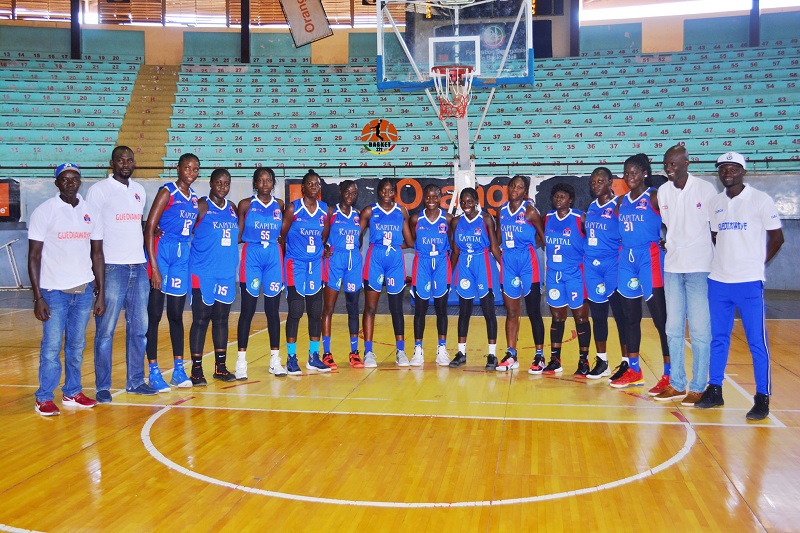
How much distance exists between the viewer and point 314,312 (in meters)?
7.41

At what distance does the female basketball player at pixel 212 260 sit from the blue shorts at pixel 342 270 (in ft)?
3.79

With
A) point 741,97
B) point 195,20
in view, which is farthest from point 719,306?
point 195,20

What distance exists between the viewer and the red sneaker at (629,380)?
6672 mm

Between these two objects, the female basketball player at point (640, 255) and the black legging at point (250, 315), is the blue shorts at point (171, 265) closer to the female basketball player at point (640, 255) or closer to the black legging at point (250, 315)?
the black legging at point (250, 315)

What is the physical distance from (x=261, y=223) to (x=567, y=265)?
2.97m

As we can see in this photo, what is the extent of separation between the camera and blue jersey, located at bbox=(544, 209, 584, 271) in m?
7.12

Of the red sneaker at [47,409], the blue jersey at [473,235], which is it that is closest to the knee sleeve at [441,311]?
the blue jersey at [473,235]

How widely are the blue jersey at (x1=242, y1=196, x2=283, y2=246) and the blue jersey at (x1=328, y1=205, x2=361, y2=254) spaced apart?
2.34 feet

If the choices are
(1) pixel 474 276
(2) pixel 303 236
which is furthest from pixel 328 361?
(1) pixel 474 276

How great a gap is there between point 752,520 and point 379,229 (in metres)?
4.81

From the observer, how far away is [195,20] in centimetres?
2355

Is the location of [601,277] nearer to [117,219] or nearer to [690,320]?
[690,320]

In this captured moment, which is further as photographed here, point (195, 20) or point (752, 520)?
point (195, 20)

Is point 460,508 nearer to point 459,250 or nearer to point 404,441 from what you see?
point 404,441
